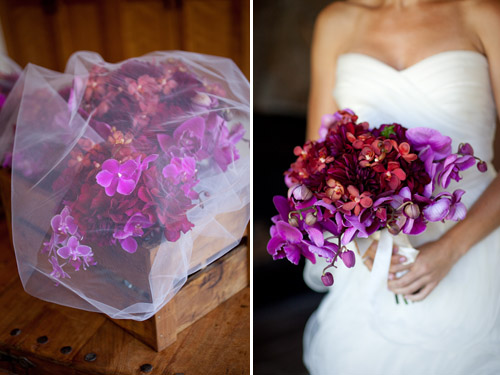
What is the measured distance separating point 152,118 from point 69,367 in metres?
0.46

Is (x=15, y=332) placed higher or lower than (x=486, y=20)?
lower

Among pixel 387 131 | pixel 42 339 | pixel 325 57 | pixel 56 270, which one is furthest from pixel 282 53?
pixel 42 339

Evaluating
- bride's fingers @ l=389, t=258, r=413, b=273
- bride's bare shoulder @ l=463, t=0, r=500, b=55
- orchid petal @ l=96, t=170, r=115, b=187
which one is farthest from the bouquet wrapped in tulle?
bride's bare shoulder @ l=463, t=0, r=500, b=55

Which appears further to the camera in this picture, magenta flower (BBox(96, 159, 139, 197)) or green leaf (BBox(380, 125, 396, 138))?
green leaf (BBox(380, 125, 396, 138))

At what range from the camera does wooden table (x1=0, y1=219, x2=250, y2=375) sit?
2.56ft

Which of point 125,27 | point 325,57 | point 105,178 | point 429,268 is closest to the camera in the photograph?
point 105,178

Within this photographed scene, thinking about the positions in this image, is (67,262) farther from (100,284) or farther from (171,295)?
(171,295)

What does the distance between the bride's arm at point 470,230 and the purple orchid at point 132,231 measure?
54 centimetres

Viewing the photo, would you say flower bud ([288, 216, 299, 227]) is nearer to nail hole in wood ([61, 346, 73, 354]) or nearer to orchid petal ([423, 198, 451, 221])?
orchid petal ([423, 198, 451, 221])

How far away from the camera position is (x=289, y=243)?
75cm

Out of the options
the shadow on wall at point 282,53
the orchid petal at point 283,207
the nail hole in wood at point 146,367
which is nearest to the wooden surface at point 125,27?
the shadow on wall at point 282,53

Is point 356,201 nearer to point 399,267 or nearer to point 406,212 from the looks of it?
point 406,212

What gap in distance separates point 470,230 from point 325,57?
1.60 ft

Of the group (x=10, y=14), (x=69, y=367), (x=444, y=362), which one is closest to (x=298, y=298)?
(x=444, y=362)
